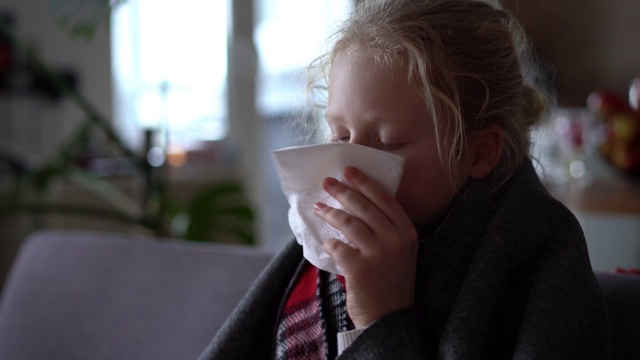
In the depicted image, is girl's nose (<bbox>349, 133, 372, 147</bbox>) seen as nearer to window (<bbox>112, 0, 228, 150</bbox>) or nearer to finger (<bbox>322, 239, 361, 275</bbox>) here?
finger (<bbox>322, 239, 361, 275</bbox>)

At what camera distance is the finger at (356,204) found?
74cm

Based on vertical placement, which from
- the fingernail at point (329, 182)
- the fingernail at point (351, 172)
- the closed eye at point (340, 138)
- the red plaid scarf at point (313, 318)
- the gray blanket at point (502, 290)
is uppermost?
the closed eye at point (340, 138)

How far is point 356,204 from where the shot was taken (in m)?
0.74

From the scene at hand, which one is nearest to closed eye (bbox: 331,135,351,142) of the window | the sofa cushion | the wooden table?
the sofa cushion

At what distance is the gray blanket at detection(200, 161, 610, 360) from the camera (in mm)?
699

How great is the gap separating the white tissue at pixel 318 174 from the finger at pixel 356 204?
12 millimetres

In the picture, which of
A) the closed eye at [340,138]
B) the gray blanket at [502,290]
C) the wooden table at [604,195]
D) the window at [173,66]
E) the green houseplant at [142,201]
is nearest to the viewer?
the gray blanket at [502,290]

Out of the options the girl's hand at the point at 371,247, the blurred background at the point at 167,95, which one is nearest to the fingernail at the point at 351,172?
the girl's hand at the point at 371,247

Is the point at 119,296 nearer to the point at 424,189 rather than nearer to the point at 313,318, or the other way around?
the point at 313,318

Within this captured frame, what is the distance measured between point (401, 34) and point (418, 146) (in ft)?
0.40

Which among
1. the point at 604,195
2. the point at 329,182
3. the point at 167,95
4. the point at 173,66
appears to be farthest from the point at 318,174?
the point at 173,66

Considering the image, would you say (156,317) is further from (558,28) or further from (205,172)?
(558,28)

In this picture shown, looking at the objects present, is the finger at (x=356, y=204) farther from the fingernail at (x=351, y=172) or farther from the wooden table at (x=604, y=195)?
the wooden table at (x=604, y=195)

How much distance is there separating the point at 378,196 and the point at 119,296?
0.71 m
